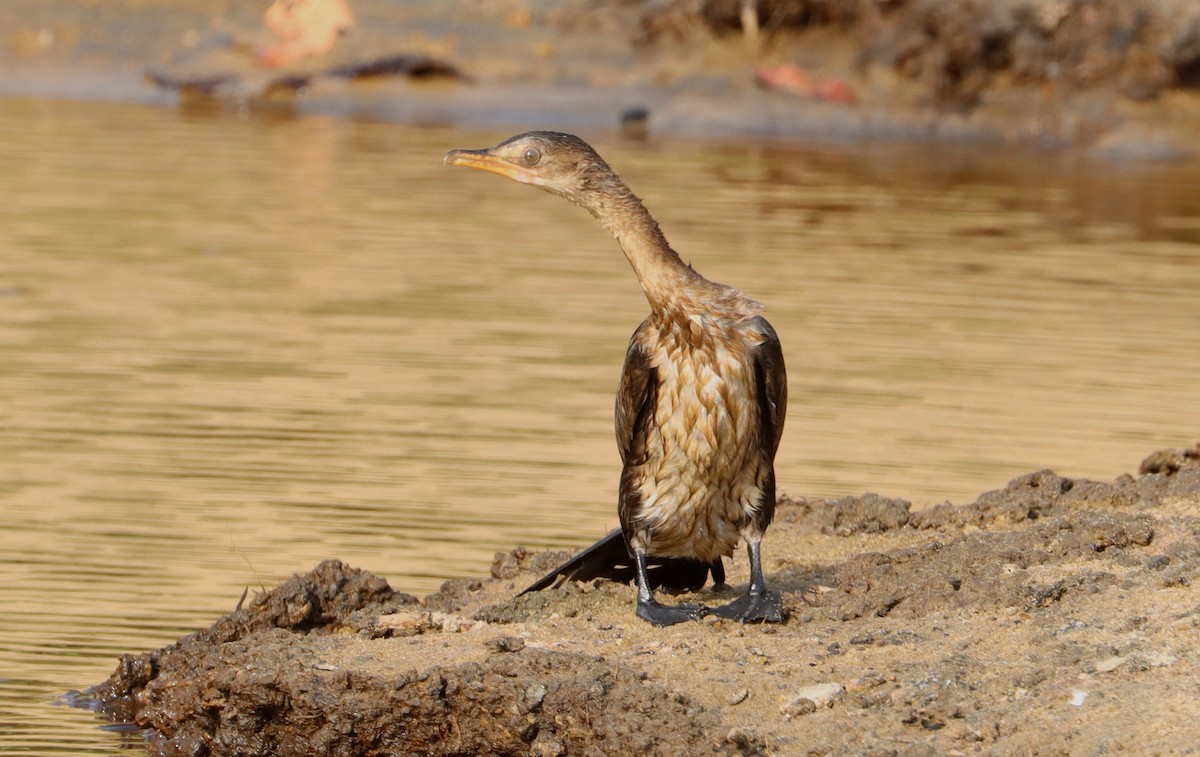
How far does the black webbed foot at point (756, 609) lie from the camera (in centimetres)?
588

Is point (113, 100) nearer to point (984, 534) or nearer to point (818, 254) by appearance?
point (818, 254)

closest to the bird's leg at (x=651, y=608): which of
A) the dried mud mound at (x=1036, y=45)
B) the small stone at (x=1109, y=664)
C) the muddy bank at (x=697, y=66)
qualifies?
the small stone at (x=1109, y=664)

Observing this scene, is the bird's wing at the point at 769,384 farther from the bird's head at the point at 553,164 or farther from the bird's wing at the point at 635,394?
the bird's head at the point at 553,164

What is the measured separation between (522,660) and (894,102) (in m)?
22.2

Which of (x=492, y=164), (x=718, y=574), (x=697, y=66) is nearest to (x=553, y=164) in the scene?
(x=492, y=164)

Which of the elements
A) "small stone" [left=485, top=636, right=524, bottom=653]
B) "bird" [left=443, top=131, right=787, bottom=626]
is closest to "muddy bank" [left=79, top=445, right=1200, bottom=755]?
"small stone" [left=485, top=636, right=524, bottom=653]

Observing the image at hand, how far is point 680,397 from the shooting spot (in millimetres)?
5691

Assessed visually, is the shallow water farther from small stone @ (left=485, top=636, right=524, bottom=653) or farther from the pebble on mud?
the pebble on mud

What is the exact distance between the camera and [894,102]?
26906mm

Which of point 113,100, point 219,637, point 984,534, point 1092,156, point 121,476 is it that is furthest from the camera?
point 113,100

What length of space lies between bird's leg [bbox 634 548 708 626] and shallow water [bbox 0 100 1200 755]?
1259 mm

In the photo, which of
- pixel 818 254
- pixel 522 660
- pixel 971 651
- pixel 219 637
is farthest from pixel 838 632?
pixel 818 254

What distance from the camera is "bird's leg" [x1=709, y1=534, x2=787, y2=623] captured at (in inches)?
231

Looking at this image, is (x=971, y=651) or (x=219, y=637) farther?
(x=219, y=637)
